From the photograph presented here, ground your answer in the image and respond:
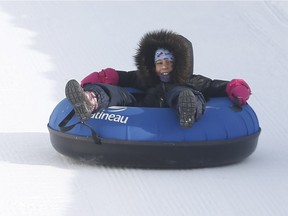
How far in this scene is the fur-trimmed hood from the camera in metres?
4.77

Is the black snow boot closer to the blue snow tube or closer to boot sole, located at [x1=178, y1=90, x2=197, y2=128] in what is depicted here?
the blue snow tube

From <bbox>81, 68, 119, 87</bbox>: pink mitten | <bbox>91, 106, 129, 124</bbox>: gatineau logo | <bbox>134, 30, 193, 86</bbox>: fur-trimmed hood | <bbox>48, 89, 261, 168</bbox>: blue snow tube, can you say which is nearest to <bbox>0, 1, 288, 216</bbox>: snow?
<bbox>48, 89, 261, 168</bbox>: blue snow tube

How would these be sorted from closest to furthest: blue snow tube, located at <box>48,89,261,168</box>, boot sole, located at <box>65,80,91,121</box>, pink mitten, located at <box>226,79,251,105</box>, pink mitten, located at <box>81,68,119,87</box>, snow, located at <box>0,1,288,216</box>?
snow, located at <box>0,1,288,216</box> → boot sole, located at <box>65,80,91,121</box> → blue snow tube, located at <box>48,89,261,168</box> → pink mitten, located at <box>226,79,251,105</box> → pink mitten, located at <box>81,68,119,87</box>

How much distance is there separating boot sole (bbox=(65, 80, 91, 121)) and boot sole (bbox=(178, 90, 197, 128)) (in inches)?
20.3

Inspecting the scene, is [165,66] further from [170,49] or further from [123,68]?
[123,68]

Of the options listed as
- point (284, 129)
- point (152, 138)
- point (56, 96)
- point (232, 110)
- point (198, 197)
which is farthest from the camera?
point (56, 96)

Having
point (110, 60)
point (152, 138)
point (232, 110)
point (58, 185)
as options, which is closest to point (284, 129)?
point (232, 110)

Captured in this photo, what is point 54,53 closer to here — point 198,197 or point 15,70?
point 15,70

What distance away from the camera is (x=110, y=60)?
26.5 ft

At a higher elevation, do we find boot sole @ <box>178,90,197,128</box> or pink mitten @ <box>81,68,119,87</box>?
boot sole @ <box>178,90,197,128</box>

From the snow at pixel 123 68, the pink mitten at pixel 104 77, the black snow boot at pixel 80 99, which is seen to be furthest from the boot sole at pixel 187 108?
the pink mitten at pixel 104 77

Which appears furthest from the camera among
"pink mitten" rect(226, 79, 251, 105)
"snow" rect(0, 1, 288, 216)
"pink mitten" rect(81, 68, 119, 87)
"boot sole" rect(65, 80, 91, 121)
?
"pink mitten" rect(81, 68, 119, 87)

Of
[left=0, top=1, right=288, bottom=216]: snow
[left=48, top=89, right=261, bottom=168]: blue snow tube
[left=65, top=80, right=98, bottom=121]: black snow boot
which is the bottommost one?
[left=0, top=1, right=288, bottom=216]: snow

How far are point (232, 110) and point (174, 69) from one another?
444 mm
